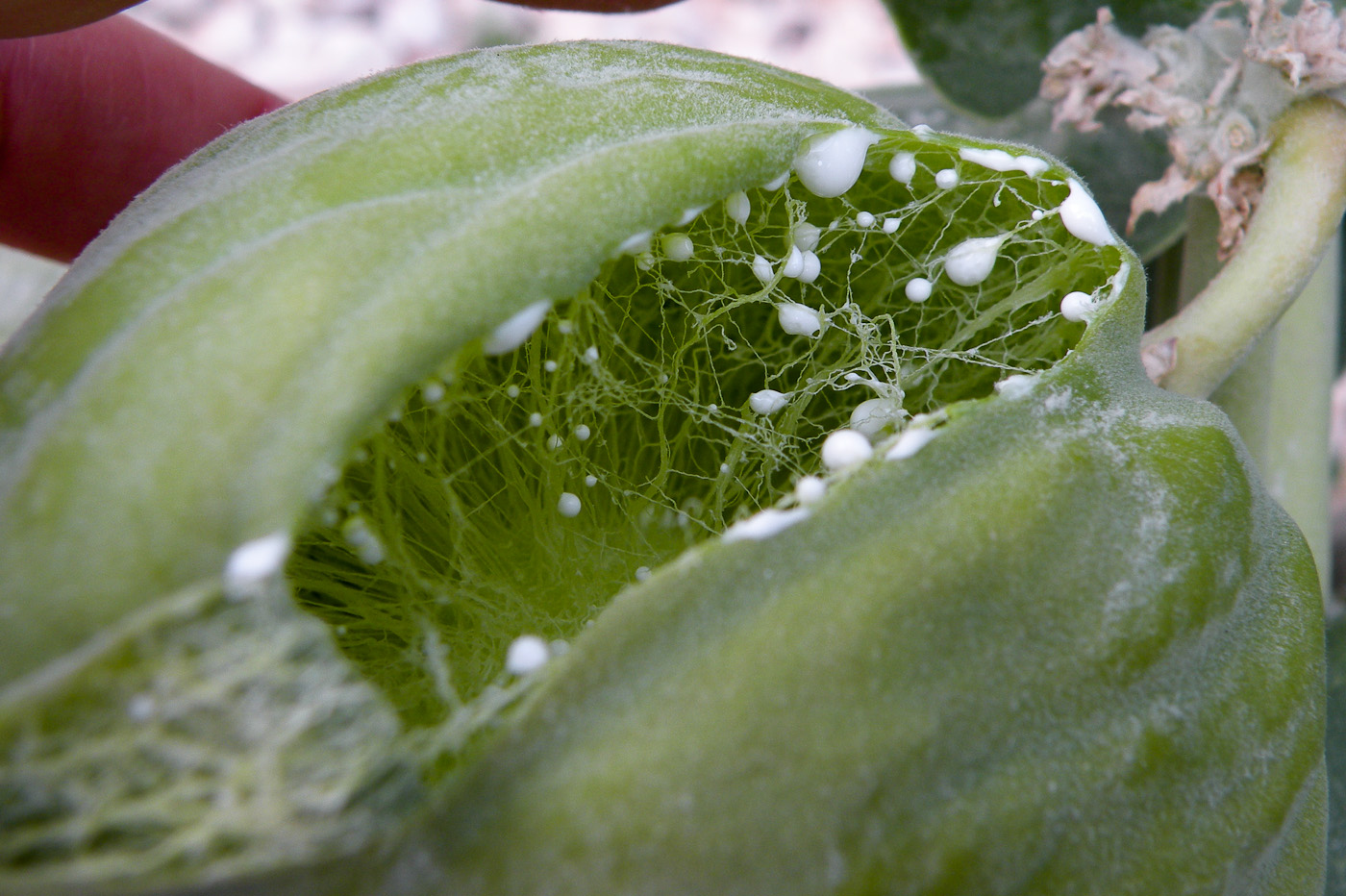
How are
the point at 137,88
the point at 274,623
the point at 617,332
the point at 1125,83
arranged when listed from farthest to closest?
the point at 137,88 → the point at 1125,83 → the point at 617,332 → the point at 274,623

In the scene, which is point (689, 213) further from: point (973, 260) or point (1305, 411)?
point (1305, 411)

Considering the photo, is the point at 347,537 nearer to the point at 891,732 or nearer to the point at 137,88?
the point at 891,732

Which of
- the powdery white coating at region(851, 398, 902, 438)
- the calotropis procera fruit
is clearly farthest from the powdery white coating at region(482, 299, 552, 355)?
the powdery white coating at region(851, 398, 902, 438)

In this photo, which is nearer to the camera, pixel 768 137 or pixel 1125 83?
pixel 768 137

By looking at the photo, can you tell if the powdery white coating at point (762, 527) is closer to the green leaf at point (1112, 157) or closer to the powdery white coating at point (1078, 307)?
the powdery white coating at point (1078, 307)

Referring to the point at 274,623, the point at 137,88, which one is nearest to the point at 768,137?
the point at 274,623

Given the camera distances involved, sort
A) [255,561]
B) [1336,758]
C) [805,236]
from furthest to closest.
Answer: [1336,758], [805,236], [255,561]

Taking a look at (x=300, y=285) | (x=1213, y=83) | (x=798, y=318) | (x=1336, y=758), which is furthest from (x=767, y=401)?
(x=1336, y=758)
